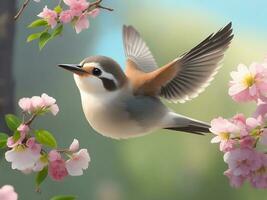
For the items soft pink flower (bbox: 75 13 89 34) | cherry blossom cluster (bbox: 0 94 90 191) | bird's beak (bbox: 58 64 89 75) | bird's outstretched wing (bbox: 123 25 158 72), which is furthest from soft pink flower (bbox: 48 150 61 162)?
bird's outstretched wing (bbox: 123 25 158 72)

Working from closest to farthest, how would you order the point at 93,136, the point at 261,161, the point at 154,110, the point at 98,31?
1. the point at 261,161
2. the point at 154,110
3. the point at 93,136
4. the point at 98,31

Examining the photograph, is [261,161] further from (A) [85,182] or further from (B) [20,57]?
(B) [20,57]

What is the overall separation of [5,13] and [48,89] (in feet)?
1.17

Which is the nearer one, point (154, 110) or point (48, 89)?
point (154, 110)

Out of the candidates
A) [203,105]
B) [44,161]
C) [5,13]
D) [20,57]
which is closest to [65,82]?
[20,57]

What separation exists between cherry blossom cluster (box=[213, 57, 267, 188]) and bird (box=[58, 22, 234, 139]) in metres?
0.11

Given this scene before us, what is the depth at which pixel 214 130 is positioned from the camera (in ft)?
1.83

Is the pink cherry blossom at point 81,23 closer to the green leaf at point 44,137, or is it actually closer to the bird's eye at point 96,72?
the bird's eye at point 96,72

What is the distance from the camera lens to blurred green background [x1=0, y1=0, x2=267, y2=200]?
199 centimetres

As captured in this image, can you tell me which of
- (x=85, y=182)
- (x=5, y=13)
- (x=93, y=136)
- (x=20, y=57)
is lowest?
(x=85, y=182)

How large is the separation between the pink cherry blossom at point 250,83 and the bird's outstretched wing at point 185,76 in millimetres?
116

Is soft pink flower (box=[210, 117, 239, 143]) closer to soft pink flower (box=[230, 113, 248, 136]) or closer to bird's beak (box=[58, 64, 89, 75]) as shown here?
soft pink flower (box=[230, 113, 248, 136])

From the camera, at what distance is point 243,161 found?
541 millimetres

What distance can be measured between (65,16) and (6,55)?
1439mm
